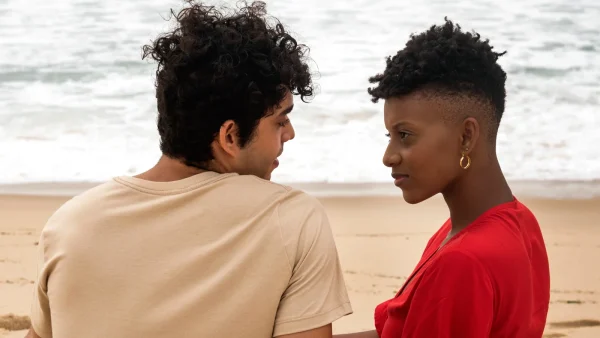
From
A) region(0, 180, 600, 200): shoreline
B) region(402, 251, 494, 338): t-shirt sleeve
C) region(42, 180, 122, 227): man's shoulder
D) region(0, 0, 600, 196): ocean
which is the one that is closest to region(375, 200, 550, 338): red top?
region(402, 251, 494, 338): t-shirt sleeve

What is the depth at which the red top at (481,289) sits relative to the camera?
1674 millimetres

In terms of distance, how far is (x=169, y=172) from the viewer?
1736 millimetres

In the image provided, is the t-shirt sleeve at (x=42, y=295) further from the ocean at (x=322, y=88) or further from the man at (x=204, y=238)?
the ocean at (x=322, y=88)

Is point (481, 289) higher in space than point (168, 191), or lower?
lower

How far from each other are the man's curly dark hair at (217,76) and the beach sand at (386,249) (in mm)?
2975

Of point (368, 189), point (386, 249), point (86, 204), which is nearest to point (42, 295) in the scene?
point (86, 204)

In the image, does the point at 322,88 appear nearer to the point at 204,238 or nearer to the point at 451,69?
the point at 451,69

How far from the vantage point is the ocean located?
7.64m

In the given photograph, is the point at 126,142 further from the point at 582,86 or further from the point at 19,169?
the point at 582,86

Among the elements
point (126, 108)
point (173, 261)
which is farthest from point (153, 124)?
point (173, 261)

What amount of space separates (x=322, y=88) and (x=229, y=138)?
313 inches

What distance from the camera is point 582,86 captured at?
963 cm

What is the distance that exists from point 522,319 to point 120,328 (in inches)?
33.0

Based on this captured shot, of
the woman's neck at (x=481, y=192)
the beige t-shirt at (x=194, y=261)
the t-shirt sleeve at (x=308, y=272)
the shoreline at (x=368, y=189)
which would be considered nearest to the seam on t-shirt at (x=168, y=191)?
the beige t-shirt at (x=194, y=261)
